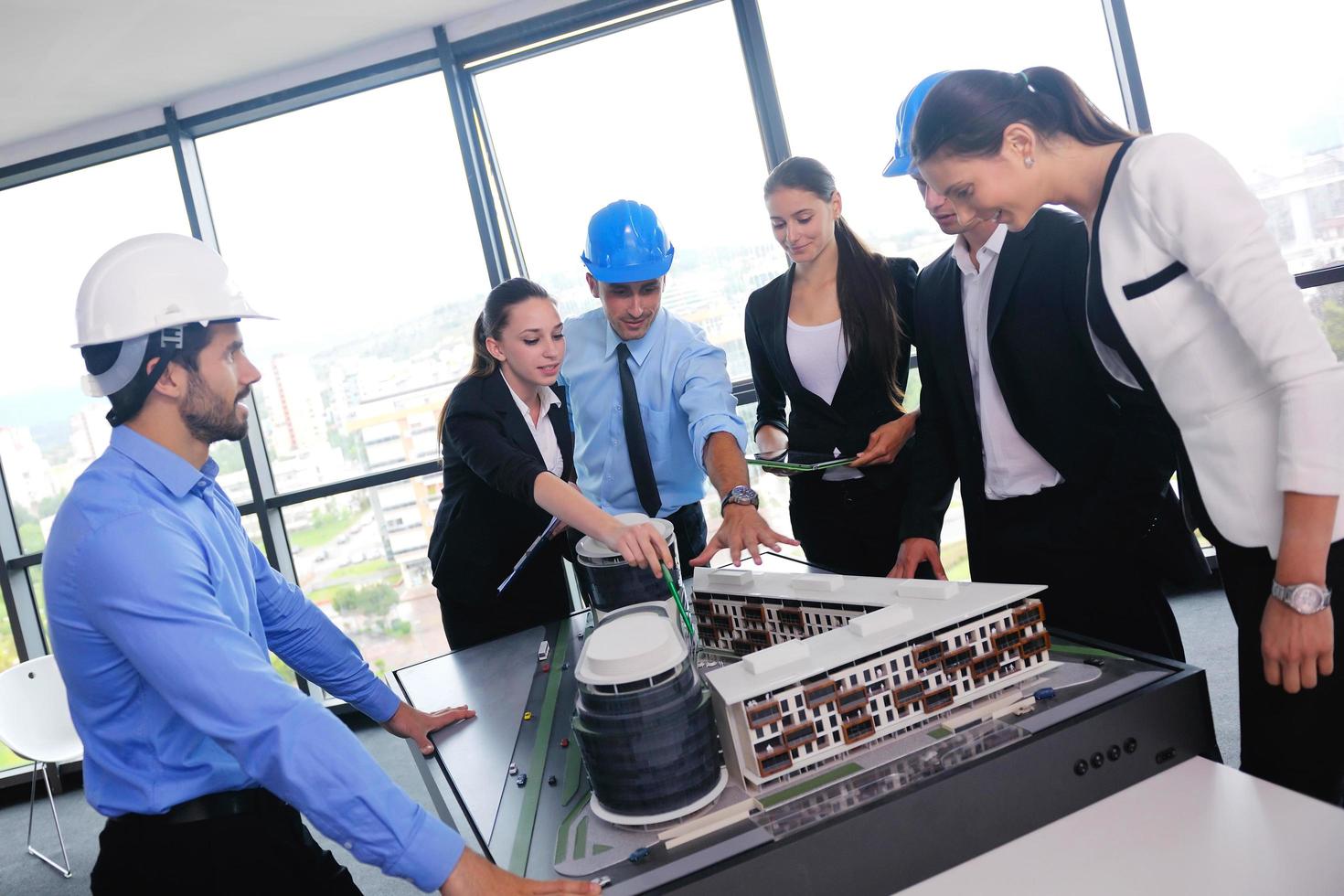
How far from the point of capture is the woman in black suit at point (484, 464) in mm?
2498

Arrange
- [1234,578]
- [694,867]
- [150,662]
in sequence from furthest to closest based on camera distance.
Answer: [1234,578]
[150,662]
[694,867]

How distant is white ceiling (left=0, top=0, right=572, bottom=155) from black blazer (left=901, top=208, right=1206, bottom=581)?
3.11 metres

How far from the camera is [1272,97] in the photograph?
13.4 feet

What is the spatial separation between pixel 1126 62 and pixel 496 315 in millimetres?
3151

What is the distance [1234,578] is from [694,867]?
92 centimetres

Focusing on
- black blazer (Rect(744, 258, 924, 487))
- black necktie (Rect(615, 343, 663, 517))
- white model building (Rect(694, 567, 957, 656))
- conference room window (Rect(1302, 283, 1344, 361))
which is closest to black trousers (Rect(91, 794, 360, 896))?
white model building (Rect(694, 567, 957, 656))

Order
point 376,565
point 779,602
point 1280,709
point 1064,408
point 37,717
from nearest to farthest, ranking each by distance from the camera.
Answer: point 1280,709 → point 779,602 → point 1064,408 → point 37,717 → point 376,565

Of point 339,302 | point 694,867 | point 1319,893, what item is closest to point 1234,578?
point 1319,893

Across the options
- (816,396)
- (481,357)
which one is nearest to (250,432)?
(481,357)

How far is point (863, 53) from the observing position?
4297 millimetres

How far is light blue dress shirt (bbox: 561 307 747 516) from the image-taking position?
2596 mm

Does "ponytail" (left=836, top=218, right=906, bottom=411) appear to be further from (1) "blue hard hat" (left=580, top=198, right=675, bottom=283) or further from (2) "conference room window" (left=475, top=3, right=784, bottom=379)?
(2) "conference room window" (left=475, top=3, right=784, bottom=379)

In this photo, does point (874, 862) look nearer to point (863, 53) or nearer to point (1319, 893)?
point (1319, 893)

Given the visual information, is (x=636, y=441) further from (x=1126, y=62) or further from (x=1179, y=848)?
(x=1126, y=62)
